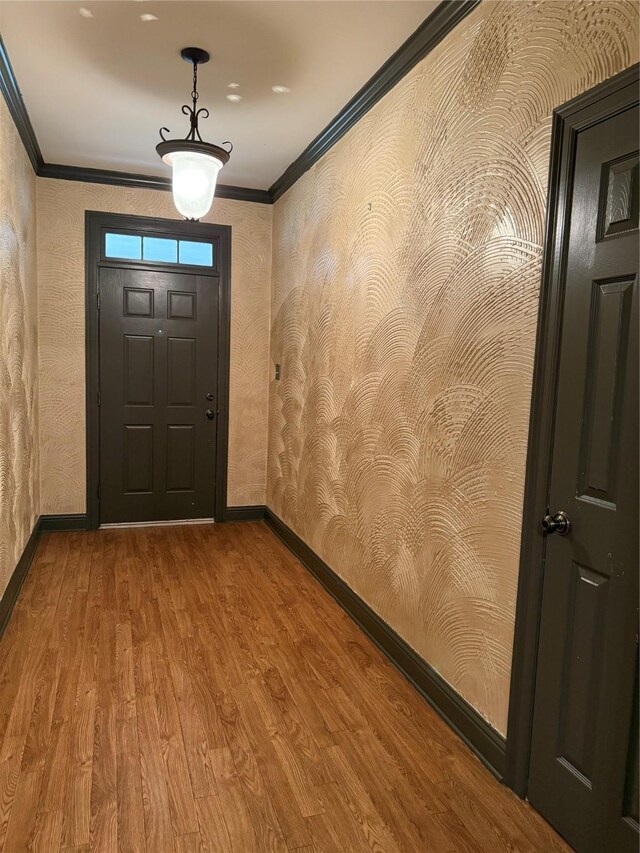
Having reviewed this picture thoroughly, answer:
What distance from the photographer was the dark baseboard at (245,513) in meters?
5.11

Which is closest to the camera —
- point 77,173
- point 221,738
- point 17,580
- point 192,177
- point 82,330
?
point 221,738

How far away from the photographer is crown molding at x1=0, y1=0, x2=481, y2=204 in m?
2.35

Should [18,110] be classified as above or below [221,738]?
above

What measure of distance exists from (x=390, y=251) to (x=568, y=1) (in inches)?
48.6

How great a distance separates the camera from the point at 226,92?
3.10m

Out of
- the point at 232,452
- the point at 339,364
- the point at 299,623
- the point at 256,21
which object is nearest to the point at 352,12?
the point at 256,21

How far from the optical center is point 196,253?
4.83m

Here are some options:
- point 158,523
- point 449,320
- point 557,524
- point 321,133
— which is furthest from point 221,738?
point 321,133

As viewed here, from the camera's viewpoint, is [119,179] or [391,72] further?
[119,179]

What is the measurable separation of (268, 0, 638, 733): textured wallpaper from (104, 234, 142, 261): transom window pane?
72.8 inches

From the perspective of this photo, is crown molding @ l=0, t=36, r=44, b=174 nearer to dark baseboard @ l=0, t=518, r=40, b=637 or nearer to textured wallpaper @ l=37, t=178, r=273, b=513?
textured wallpaper @ l=37, t=178, r=273, b=513

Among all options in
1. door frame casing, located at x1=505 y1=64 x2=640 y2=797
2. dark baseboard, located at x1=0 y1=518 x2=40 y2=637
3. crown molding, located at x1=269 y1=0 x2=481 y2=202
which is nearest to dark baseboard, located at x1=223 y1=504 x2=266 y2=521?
dark baseboard, located at x1=0 y1=518 x2=40 y2=637

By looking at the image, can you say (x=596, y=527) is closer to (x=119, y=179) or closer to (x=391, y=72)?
(x=391, y=72)

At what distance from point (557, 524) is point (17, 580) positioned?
10.0 ft
